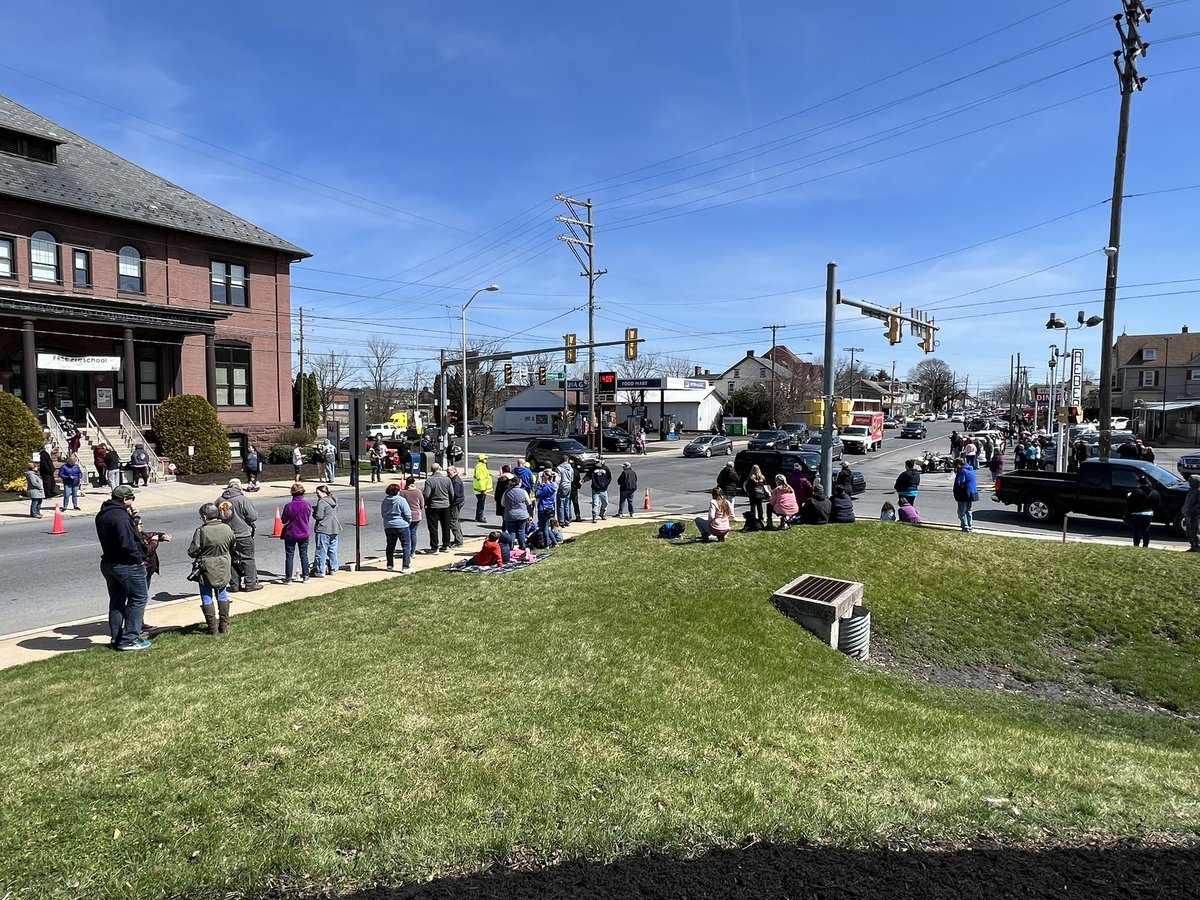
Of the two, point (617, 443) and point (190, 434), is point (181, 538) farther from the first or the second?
point (617, 443)

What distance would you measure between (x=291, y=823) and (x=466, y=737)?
1.51 m

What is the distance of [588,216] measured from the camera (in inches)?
1540

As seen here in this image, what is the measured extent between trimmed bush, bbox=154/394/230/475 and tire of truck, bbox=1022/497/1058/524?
98.5 ft

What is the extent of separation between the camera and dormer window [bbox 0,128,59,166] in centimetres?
2917

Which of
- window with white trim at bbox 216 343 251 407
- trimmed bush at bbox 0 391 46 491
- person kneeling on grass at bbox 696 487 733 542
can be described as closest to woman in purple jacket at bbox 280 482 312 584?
person kneeling on grass at bbox 696 487 733 542

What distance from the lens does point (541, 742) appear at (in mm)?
5664

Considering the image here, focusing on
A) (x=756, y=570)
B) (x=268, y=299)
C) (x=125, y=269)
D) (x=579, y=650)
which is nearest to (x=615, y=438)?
(x=268, y=299)

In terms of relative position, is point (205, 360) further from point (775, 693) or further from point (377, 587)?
point (775, 693)

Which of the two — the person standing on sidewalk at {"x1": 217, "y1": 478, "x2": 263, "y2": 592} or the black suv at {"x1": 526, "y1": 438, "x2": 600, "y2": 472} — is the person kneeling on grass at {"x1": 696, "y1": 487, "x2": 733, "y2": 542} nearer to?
the person standing on sidewalk at {"x1": 217, "y1": 478, "x2": 263, "y2": 592}

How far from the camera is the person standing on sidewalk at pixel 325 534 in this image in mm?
12758

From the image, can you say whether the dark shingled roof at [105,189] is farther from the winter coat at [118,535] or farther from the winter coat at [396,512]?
the winter coat at [118,535]

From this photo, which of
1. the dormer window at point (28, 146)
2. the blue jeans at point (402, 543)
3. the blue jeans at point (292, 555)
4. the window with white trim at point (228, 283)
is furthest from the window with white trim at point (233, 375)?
the blue jeans at point (292, 555)

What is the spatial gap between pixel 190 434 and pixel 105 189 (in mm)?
11386

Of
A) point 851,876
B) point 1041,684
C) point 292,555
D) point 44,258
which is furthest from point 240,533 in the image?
point 44,258
